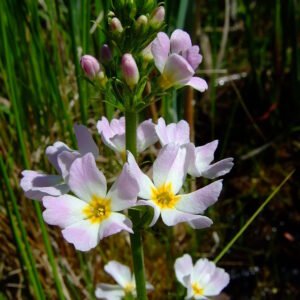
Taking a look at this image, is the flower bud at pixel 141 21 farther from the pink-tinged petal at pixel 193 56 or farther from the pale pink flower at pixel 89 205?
the pale pink flower at pixel 89 205

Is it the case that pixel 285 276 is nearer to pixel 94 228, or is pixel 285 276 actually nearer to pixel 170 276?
pixel 170 276

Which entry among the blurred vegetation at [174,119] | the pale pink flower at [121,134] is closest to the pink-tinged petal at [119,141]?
the pale pink flower at [121,134]

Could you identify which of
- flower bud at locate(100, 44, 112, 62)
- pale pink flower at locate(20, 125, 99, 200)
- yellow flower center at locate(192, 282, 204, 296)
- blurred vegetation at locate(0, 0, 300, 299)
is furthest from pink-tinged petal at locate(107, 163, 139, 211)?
yellow flower center at locate(192, 282, 204, 296)


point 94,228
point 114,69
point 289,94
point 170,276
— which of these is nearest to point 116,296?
point 170,276

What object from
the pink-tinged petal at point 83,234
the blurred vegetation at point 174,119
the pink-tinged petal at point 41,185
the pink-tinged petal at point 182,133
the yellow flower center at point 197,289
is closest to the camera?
the pink-tinged petal at point 83,234

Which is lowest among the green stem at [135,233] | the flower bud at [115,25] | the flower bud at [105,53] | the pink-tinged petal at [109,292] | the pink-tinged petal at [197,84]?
the pink-tinged petal at [109,292]

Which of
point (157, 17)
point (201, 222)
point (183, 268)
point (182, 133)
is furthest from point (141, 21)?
point (183, 268)
